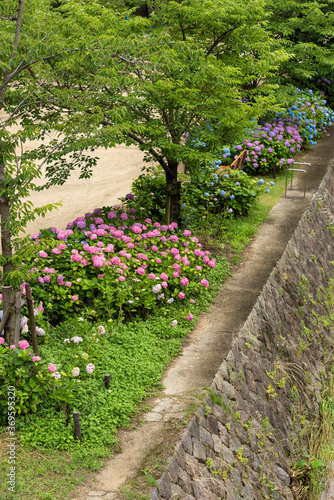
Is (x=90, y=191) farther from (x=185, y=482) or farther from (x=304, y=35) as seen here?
(x=304, y=35)

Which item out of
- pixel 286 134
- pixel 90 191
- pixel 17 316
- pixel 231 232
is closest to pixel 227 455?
pixel 17 316

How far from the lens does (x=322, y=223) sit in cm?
1366

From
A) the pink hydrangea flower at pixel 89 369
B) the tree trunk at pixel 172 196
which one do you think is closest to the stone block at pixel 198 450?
the pink hydrangea flower at pixel 89 369

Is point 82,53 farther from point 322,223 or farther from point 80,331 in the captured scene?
point 322,223

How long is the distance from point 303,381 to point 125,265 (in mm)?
3665

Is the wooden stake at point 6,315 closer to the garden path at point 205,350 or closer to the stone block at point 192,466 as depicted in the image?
the garden path at point 205,350

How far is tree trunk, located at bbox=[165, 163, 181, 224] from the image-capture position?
392 inches

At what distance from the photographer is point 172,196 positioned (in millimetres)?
10133

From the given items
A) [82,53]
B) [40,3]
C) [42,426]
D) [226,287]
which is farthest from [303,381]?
[40,3]

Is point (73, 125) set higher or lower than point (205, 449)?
higher

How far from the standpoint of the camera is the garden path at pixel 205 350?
5.22m

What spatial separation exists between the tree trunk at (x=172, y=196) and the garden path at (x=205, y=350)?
1.54 m

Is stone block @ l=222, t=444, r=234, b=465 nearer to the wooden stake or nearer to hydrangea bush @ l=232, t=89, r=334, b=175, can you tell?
the wooden stake

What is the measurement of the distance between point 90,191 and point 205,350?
7.90m
